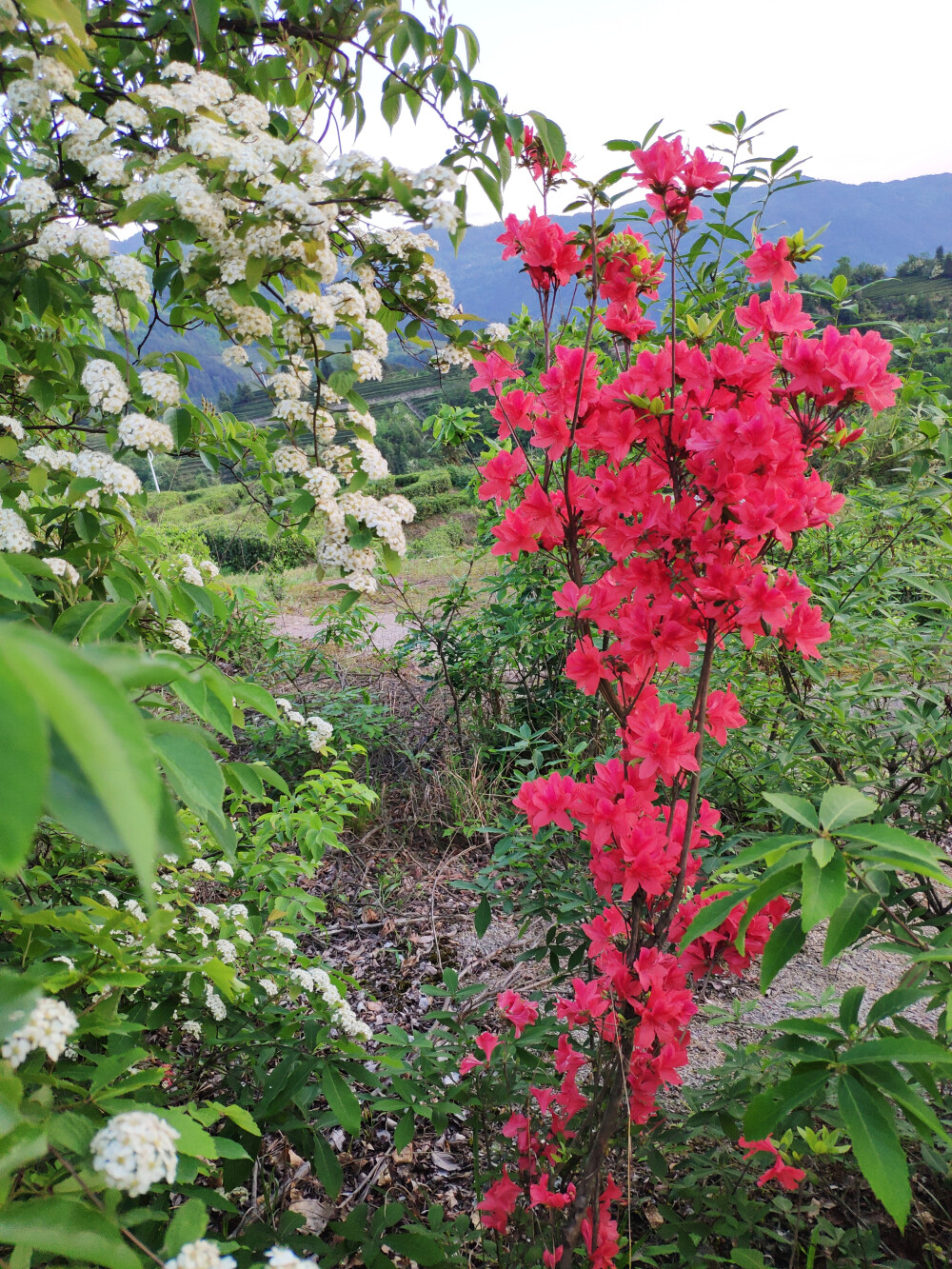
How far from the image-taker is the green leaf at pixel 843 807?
63 cm

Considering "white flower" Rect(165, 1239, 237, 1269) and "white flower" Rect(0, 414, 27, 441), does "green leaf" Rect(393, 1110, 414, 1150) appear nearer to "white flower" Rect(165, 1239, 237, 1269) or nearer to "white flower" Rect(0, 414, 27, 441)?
"white flower" Rect(165, 1239, 237, 1269)

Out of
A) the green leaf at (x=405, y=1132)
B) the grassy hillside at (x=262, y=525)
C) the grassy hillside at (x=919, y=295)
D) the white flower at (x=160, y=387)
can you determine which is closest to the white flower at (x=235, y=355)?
the white flower at (x=160, y=387)

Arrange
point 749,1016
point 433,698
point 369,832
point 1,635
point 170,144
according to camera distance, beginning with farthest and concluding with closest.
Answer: point 433,698
point 369,832
point 749,1016
point 170,144
point 1,635

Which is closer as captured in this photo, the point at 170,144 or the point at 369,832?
the point at 170,144

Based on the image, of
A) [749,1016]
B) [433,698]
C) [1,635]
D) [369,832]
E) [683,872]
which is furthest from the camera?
[433,698]

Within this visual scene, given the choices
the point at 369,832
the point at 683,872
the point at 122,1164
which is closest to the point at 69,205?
the point at 122,1164

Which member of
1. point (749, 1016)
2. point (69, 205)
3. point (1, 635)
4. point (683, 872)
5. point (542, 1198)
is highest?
point (69, 205)

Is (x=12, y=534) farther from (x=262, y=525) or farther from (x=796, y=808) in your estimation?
(x=262, y=525)

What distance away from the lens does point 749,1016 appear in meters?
2.07

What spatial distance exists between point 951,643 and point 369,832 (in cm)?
234

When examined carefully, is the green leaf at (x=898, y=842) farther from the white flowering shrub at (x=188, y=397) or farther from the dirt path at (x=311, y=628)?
the dirt path at (x=311, y=628)

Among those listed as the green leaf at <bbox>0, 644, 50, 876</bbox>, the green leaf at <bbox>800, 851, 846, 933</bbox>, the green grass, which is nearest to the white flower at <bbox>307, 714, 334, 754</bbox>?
the green leaf at <bbox>800, 851, 846, 933</bbox>

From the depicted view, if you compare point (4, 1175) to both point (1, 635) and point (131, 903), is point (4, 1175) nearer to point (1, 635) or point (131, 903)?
point (1, 635)

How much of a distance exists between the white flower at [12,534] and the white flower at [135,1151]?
0.86 meters
